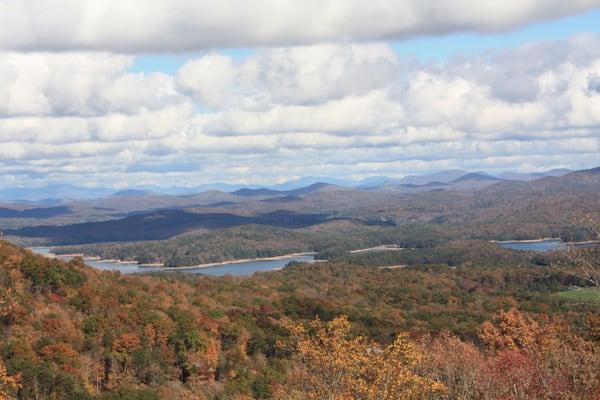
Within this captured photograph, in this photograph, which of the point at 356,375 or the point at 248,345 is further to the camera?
the point at 248,345

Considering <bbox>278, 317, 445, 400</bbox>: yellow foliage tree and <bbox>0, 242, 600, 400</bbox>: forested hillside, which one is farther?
<bbox>0, 242, 600, 400</bbox>: forested hillside

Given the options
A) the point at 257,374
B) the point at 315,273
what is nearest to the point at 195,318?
the point at 257,374

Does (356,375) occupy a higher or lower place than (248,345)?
higher

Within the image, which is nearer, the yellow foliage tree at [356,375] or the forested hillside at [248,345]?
the yellow foliage tree at [356,375]

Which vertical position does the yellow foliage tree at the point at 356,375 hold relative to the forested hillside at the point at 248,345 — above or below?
above

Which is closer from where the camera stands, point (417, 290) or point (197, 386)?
point (197, 386)

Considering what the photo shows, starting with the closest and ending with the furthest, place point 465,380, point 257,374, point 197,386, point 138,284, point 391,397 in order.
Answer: point 391,397
point 465,380
point 197,386
point 257,374
point 138,284

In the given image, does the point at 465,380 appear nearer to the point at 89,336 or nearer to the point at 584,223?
the point at 584,223

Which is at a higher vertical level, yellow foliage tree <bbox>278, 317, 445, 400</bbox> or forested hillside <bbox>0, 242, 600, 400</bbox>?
yellow foliage tree <bbox>278, 317, 445, 400</bbox>
